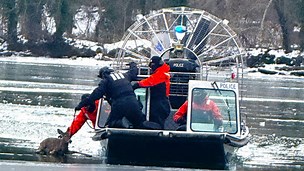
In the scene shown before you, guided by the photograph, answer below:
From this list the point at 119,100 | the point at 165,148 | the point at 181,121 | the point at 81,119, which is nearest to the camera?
the point at 165,148

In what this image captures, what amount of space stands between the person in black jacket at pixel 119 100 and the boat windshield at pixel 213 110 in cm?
109

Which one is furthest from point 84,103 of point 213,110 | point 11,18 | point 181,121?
point 11,18

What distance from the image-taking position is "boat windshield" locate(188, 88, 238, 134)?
16.3m

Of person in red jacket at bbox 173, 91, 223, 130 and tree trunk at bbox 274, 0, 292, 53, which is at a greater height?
tree trunk at bbox 274, 0, 292, 53

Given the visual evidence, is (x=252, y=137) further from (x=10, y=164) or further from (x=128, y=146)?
(x=10, y=164)

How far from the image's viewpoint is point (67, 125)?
22.0m

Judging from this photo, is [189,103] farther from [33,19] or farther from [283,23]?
[33,19]

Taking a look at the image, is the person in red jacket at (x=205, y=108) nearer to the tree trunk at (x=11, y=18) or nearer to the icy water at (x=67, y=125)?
the icy water at (x=67, y=125)

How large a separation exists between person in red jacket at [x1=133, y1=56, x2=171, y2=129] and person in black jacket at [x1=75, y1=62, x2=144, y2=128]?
0.50m

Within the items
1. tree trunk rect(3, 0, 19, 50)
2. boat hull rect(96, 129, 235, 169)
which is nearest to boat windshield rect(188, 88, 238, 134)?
boat hull rect(96, 129, 235, 169)

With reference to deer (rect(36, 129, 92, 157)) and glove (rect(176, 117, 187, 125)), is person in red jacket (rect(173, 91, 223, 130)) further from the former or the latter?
deer (rect(36, 129, 92, 157))

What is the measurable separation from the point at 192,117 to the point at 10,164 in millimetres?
4677

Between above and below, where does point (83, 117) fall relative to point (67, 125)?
above

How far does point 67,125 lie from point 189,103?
20.6 feet
